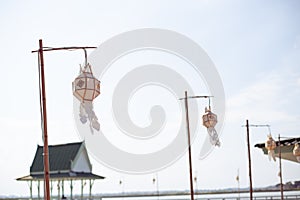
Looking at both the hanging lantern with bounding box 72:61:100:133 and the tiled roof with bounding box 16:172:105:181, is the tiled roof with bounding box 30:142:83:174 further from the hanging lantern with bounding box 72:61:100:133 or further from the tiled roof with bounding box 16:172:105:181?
the hanging lantern with bounding box 72:61:100:133

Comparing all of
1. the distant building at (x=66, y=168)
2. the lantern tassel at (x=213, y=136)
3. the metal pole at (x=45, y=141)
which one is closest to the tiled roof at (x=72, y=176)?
the distant building at (x=66, y=168)

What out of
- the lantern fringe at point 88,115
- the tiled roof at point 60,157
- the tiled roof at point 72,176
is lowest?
the tiled roof at point 72,176

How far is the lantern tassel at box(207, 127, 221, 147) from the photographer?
1708cm

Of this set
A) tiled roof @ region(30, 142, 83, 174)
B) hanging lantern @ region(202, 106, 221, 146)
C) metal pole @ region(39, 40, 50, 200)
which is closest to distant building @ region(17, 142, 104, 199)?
tiled roof @ region(30, 142, 83, 174)

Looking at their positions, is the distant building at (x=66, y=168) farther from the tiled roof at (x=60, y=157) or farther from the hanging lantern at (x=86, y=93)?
the hanging lantern at (x=86, y=93)

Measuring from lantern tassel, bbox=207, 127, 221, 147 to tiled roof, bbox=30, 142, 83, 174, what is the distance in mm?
23275

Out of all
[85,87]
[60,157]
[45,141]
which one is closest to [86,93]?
[85,87]

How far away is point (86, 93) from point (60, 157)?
102ft

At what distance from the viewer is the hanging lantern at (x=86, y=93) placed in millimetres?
10625

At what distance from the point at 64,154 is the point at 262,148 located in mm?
16424

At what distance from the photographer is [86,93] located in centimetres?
1073

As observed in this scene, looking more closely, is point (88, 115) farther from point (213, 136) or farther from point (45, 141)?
point (213, 136)

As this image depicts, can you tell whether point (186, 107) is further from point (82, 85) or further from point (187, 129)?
point (82, 85)

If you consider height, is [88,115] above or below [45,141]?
above
